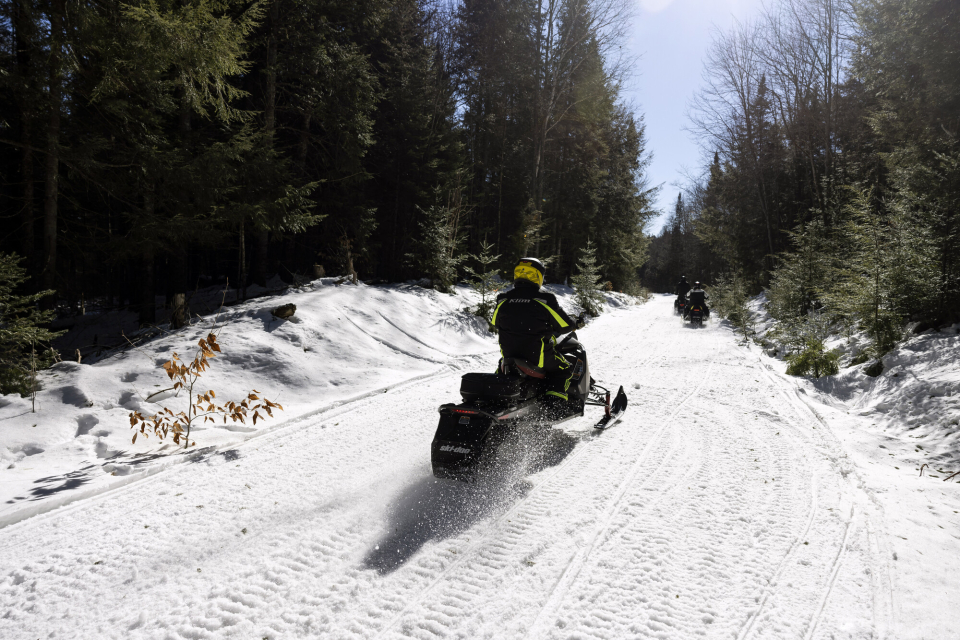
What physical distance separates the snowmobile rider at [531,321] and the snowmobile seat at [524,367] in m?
0.04

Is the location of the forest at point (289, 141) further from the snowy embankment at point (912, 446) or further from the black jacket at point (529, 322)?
the snowy embankment at point (912, 446)

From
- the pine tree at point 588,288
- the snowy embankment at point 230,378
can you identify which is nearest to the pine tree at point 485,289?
the snowy embankment at point 230,378

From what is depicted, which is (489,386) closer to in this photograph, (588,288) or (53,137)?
(53,137)

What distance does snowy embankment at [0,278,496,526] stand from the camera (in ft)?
13.0

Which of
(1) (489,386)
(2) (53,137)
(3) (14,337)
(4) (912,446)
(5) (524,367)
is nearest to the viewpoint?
(1) (489,386)

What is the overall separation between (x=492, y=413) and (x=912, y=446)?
175 inches

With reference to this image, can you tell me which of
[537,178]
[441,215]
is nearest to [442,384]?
[441,215]

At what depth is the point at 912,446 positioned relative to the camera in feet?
15.7

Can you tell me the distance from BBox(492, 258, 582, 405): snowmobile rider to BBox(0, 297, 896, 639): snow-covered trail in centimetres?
94

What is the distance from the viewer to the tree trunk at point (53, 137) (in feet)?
20.1

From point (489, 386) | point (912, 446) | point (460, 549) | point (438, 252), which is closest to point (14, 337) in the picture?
point (489, 386)

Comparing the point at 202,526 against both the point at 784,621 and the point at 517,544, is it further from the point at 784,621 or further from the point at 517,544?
the point at 784,621

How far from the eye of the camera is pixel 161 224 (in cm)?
779

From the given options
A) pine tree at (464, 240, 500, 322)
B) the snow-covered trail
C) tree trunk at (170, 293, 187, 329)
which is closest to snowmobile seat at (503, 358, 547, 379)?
the snow-covered trail
